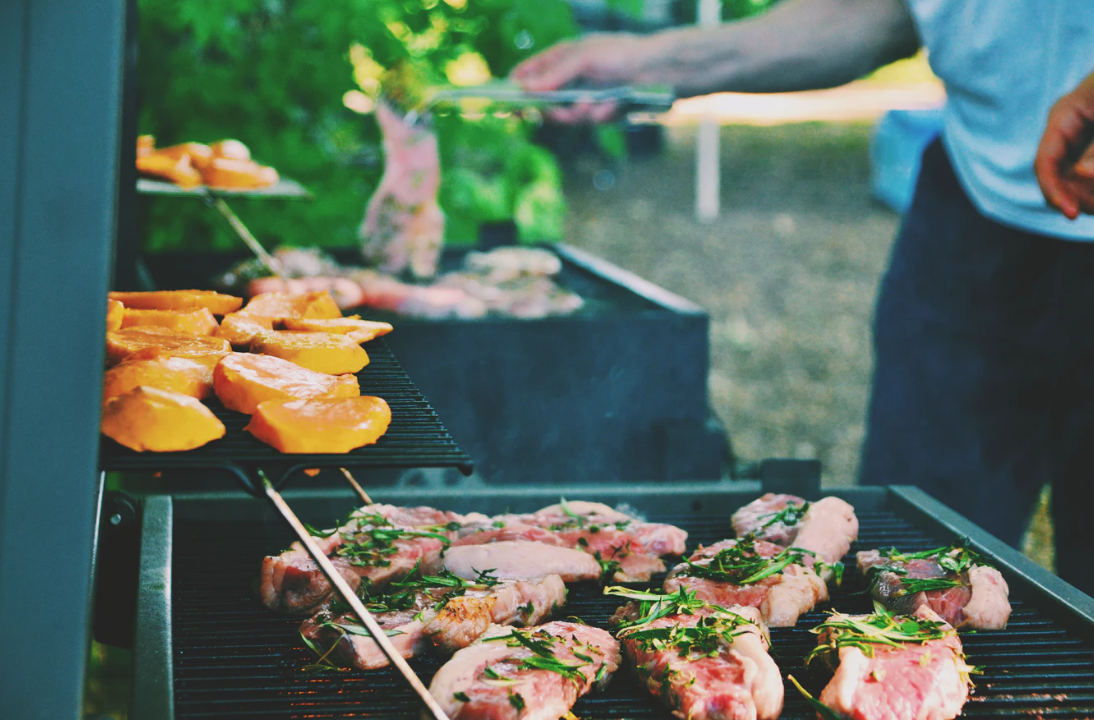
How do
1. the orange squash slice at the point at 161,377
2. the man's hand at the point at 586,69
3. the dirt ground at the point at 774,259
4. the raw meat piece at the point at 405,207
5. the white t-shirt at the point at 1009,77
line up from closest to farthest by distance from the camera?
the orange squash slice at the point at 161,377, the white t-shirt at the point at 1009,77, the man's hand at the point at 586,69, the raw meat piece at the point at 405,207, the dirt ground at the point at 774,259

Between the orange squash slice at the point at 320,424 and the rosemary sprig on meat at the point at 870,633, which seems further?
the rosemary sprig on meat at the point at 870,633

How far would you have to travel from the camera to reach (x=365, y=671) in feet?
5.40

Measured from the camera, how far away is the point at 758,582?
6.28ft

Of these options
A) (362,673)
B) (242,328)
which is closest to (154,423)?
(242,328)

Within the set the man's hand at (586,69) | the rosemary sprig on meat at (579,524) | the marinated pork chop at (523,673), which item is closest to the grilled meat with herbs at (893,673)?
the marinated pork chop at (523,673)

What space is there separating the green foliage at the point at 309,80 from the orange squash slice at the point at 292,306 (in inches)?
117

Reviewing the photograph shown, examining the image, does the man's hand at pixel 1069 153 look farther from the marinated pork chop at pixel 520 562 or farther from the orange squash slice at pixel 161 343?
the orange squash slice at pixel 161 343

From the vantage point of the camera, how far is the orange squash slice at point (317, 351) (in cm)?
158

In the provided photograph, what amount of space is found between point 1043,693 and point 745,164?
1386cm

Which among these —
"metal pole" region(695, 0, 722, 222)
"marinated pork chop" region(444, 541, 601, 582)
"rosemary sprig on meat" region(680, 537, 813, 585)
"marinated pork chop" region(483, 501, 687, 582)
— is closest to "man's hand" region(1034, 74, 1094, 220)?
"rosemary sprig on meat" region(680, 537, 813, 585)

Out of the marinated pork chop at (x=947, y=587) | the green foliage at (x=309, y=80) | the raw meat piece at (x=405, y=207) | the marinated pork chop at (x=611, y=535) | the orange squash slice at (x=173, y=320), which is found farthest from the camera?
the green foliage at (x=309, y=80)

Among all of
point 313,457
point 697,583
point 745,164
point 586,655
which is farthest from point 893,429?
point 745,164

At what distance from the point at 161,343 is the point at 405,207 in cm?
286

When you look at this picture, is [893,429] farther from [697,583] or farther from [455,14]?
[455,14]
